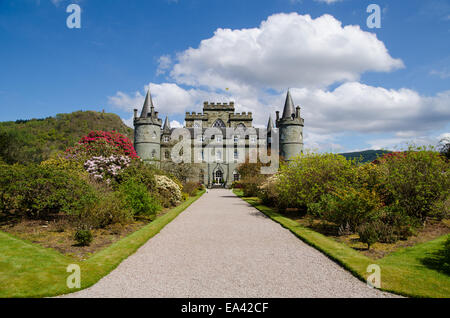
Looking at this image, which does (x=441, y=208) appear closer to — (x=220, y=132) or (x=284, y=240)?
(x=284, y=240)

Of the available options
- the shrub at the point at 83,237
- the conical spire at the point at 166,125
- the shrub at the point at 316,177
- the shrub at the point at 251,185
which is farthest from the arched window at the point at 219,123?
the shrub at the point at 83,237

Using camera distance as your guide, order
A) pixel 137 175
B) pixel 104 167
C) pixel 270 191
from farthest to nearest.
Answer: pixel 270 191 < pixel 104 167 < pixel 137 175

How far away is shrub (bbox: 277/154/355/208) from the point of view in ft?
40.1

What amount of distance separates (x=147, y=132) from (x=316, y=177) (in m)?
31.3

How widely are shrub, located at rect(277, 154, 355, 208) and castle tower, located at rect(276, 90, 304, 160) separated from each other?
26.0 meters

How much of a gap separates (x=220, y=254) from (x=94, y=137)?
1191cm

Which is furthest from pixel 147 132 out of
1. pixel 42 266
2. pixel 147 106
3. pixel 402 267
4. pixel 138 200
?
pixel 402 267

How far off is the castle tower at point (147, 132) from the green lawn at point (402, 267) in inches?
Answer: 1334

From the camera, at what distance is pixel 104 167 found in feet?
44.7

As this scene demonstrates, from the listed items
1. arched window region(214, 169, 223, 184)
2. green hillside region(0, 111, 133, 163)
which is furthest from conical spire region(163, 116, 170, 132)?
green hillside region(0, 111, 133, 163)

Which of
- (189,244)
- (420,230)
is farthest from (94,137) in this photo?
(420,230)

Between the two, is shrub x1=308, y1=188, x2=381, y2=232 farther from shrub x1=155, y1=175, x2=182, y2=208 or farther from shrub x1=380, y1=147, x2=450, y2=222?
shrub x1=155, y1=175, x2=182, y2=208

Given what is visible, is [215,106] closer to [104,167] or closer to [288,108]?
[288,108]

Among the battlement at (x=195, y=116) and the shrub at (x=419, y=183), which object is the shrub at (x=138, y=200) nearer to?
the shrub at (x=419, y=183)
